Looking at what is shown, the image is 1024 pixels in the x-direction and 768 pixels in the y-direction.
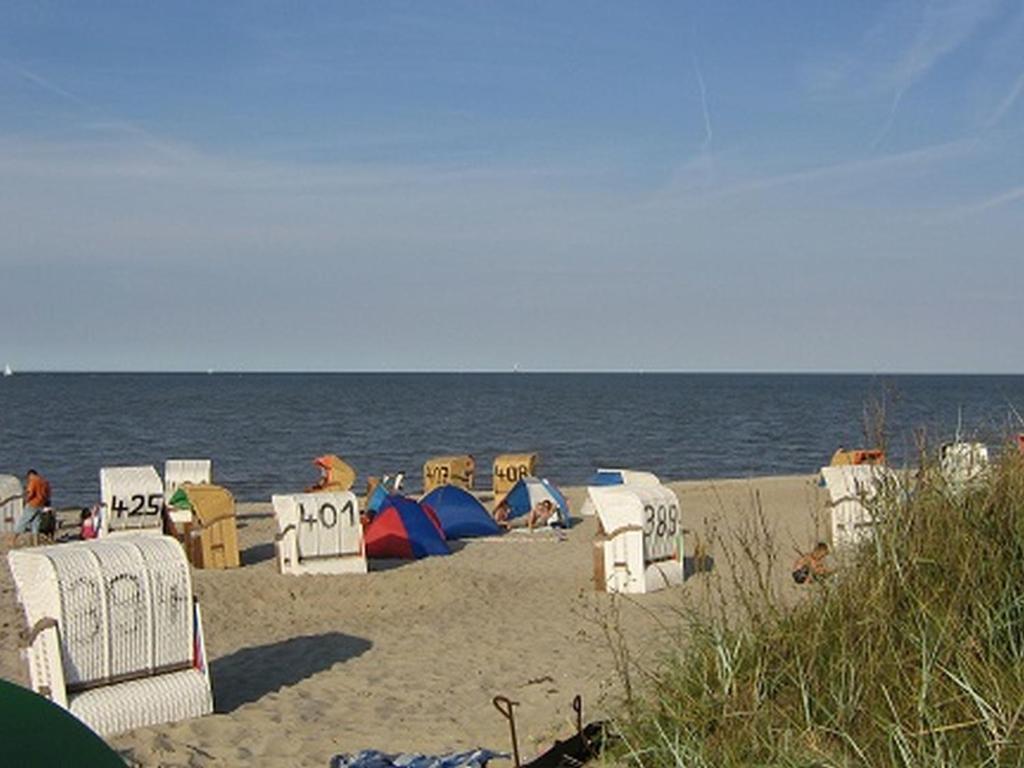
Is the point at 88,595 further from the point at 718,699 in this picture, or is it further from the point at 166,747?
the point at 718,699

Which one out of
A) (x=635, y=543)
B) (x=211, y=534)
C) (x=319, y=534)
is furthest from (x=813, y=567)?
(x=211, y=534)

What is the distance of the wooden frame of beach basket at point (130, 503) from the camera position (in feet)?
59.9

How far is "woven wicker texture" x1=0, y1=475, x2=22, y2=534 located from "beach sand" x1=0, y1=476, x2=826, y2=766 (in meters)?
4.12

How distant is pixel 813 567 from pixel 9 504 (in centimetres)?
1606

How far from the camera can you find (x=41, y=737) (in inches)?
127

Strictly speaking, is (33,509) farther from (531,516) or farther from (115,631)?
(115,631)

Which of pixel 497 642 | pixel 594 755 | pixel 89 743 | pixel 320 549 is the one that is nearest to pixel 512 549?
pixel 320 549

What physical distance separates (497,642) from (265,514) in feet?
46.4

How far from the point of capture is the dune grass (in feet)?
14.7

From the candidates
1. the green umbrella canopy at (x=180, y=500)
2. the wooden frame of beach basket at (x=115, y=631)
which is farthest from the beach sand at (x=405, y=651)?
the green umbrella canopy at (x=180, y=500)

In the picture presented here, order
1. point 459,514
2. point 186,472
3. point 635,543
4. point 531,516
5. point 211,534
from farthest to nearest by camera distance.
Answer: point 186,472 < point 531,516 < point 459,514 < point 211,534 < point 635,543

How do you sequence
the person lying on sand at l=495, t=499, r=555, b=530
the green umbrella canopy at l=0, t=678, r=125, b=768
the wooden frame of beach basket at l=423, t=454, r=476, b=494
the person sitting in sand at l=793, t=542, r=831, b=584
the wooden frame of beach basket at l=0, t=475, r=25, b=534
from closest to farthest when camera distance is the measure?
the green umbrella canopy at l=0, t=678, r=125, b=768, the person sitting in sand at l=793, t=542, r=831, b=584, the wooden frame of beach basket at l=0, t=475, r=25, b=534, the person lying on sand at l=495, t=499, r=555, b=530, the wooden frame of beach basket at l=423, t=454, r=476, b=494

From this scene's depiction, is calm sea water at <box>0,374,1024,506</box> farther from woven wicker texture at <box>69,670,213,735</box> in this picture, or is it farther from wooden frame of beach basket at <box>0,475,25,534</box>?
woven wicker texture at <box>69,670,213,735</box>

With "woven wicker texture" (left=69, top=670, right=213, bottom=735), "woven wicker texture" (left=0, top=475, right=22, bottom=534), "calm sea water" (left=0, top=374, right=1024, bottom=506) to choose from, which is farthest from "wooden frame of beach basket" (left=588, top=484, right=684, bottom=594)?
"woven wicker texture" (left=0, top=475, right=22, bottom=534)
